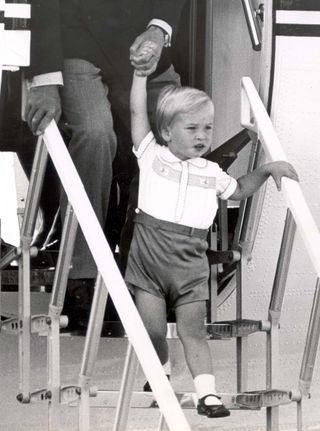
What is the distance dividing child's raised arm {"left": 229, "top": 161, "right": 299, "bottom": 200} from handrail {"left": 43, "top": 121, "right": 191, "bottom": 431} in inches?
19.0

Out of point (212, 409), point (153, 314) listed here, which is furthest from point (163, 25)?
point (212, 409)

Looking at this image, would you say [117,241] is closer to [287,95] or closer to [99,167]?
[99,167]

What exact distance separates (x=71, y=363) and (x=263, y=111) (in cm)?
119

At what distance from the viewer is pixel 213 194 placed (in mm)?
3771

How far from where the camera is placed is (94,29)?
13.4 ft

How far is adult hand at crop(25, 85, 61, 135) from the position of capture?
380cm

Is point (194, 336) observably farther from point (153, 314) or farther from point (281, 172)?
point (281, 172)

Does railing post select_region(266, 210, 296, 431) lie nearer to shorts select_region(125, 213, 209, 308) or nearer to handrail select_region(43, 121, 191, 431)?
shorts select_region(125, 213, 209, 308)

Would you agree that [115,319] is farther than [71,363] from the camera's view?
No

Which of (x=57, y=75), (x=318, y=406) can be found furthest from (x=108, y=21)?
(x=318, y=406)

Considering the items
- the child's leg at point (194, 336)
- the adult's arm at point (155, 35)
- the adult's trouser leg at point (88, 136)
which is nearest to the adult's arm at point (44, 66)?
the adult's trouser leg at point (88, 136)

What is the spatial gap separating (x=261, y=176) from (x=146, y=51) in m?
0.48

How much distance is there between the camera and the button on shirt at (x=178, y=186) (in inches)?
147

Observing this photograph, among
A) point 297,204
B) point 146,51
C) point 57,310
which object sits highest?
point 146,51
